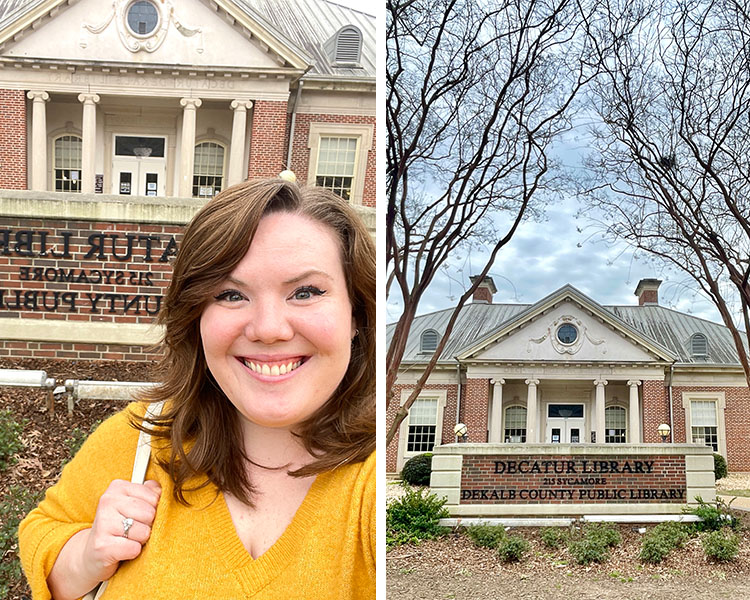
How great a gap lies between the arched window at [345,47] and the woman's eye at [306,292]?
10.3 feet

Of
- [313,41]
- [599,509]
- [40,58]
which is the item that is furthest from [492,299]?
[40,58]

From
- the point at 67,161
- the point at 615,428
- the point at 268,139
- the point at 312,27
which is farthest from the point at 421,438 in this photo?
the point at 67,161

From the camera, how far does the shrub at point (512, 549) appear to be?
5.20 m

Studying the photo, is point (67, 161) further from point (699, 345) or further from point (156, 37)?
point (699, 345)

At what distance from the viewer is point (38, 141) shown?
5.93m

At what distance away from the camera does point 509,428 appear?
5559 mm

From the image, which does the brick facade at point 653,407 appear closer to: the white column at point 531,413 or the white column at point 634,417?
the white column at point 634,417

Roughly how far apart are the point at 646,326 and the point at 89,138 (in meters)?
4.41

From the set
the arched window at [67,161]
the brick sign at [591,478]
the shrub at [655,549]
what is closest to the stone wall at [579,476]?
the brick sign at [591,478]

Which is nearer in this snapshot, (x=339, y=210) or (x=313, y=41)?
(x=339, y=210)

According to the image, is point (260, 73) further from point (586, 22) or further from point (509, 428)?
point (509, 428)

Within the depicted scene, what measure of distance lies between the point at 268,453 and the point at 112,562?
0.24 m

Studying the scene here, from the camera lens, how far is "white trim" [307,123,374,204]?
3.58 m

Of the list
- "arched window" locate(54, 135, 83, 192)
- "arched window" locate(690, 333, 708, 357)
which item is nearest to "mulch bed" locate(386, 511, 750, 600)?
"arched window" locate(690, 333, 708, 357)
